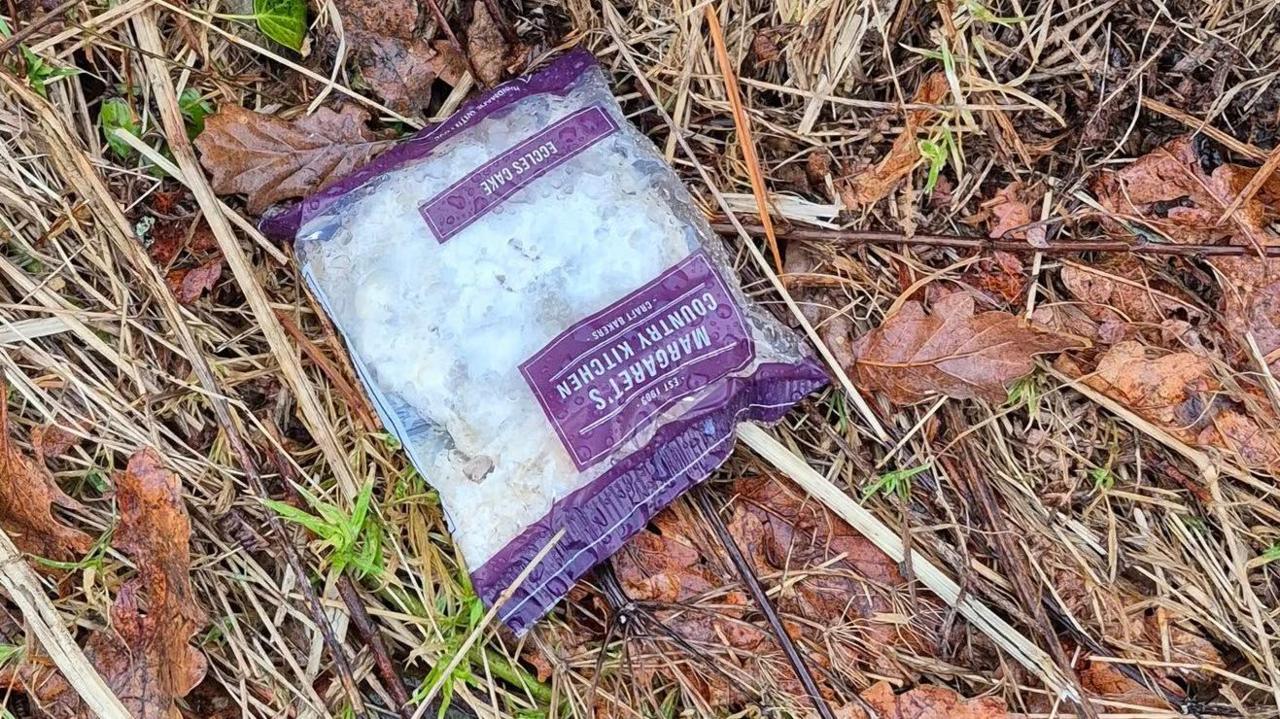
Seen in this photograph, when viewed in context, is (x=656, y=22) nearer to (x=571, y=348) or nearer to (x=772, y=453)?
(x=571, y=348)

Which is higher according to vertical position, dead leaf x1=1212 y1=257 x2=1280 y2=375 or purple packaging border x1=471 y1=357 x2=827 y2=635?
purple packaging border x1=471 y1=357 x2=827 y2=635

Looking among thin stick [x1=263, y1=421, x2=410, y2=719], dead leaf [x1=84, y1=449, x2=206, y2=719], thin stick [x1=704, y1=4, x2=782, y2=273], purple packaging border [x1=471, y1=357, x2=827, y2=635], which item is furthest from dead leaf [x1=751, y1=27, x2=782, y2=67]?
dead leaf [x1=84, y1=449, x2=206, y2=719]

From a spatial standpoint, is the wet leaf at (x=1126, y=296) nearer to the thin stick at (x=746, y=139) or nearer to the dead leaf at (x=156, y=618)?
the thin stick at (x=746, y=139)

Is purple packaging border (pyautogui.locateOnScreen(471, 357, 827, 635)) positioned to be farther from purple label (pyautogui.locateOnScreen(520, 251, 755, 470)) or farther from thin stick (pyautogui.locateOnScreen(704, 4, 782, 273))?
thin stick (pyautogui.locateOnScreen(704, 4, 782, 273))

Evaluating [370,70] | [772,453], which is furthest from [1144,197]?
[370,70]

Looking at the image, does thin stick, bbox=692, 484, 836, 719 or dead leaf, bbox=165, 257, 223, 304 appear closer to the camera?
thin stick, bbox=692, 484, 836, 719
